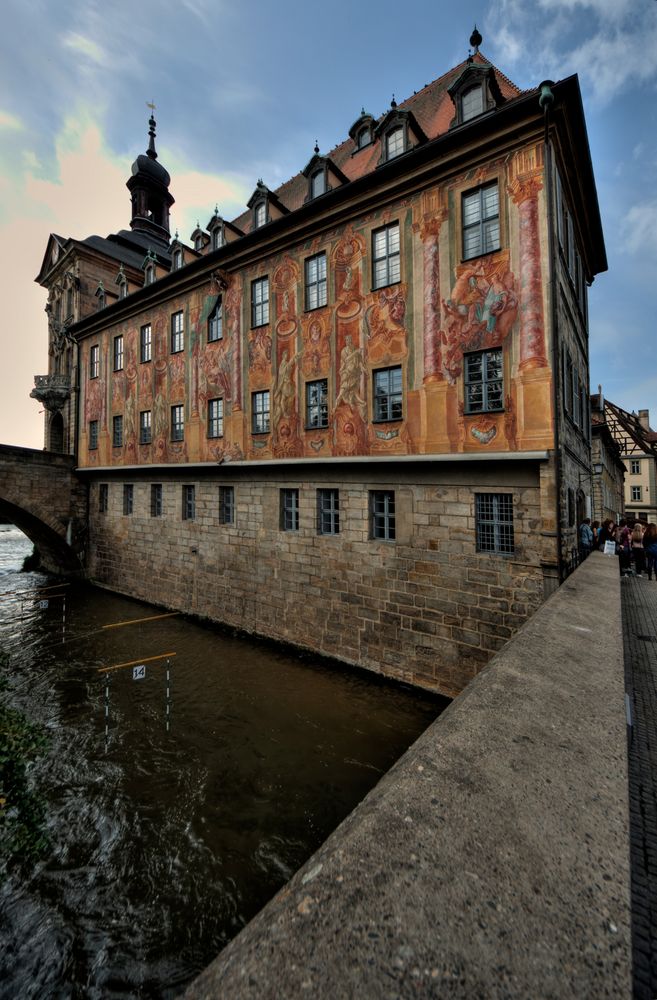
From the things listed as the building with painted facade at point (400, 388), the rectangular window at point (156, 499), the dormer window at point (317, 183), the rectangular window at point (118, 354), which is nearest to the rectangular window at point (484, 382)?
the building with painted facade at point (400, 388)

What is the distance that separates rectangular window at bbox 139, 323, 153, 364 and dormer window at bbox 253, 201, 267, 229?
20.7 ft

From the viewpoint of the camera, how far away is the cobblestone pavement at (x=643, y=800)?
1.97 m

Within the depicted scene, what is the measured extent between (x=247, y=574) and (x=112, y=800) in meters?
7.03

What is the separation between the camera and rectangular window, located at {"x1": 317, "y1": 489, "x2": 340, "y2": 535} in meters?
11.2

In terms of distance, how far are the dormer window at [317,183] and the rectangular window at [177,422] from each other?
8041 millimetres

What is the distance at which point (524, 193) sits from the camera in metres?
8.52

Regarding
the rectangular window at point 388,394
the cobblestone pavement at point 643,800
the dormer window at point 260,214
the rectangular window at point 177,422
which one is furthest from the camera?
the rectangular window at point 177,422

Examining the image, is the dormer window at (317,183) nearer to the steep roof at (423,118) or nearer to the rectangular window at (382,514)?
the steep roof at (423,118)

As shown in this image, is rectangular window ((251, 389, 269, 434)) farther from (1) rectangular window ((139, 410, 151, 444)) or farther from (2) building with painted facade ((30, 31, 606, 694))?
(1) rectangular window ((139, 410, 151, 444))

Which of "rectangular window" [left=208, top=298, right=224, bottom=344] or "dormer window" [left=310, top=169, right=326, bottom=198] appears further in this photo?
"rectangular window" [left=208, top=298, right=224, bottom=344]

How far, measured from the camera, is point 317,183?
12000 mm

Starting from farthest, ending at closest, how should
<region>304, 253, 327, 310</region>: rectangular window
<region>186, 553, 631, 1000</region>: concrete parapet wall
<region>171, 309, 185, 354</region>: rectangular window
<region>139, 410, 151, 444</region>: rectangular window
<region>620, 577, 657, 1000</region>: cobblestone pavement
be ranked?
<region>139, 410, 151, 444</region>: rectangular window < <region>171, 309, 185, 354</region>: rectangular window < <region>304, 253, 327, 310</region>: rectangular window < <region>620, 577, 657, 1000</region>: cobblestone pavement < <region>186, 553, 631, 1000</region>: concrete parapet wall

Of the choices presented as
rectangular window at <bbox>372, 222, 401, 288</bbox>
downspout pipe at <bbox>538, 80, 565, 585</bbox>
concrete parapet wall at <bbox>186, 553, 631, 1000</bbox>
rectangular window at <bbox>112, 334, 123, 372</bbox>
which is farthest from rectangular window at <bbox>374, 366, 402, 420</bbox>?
rectangular window at <bbox>112, 334, 123, 372</bbox>

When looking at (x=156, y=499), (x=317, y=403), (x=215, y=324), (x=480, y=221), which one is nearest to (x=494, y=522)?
(x=317, y=403)
